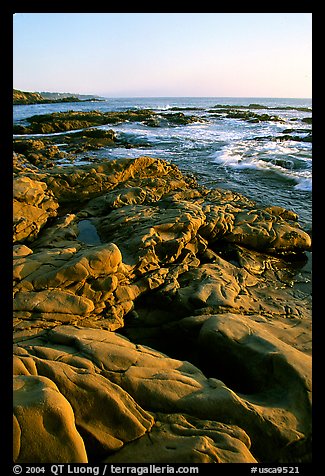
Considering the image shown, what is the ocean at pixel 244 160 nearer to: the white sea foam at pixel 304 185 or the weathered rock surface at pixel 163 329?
the white sea foam at pixel 304 185

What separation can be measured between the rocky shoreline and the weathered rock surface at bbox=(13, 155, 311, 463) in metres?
0.02

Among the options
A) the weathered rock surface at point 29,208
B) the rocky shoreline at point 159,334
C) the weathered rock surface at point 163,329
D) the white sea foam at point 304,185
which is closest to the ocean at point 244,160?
the white sea foam at point 304,185

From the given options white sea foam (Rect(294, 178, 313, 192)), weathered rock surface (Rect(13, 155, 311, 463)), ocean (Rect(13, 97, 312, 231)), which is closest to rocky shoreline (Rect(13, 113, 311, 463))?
weathered rock surface (Rect(13, 155, 311, 463))

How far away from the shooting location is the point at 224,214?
741 cm

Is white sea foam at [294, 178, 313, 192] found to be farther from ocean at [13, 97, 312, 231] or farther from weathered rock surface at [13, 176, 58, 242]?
weathered rock surface at [13, 176, 58, 242]

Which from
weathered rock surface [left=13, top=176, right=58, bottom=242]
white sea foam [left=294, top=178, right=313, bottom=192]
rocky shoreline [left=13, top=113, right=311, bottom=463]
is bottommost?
rocky shoreline [left=13, top=113, right=311, bottom=463]

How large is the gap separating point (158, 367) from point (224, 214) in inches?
191

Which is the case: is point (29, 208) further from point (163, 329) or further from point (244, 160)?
point (244, 160)

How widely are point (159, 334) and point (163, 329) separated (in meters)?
0.10

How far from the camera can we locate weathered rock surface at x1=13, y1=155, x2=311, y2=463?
254 centimetres

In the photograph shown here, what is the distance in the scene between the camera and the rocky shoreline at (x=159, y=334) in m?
2.47

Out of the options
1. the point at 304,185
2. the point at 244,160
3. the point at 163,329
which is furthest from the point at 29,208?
the point at 244,160

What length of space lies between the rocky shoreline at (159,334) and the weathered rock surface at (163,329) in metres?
0.02
